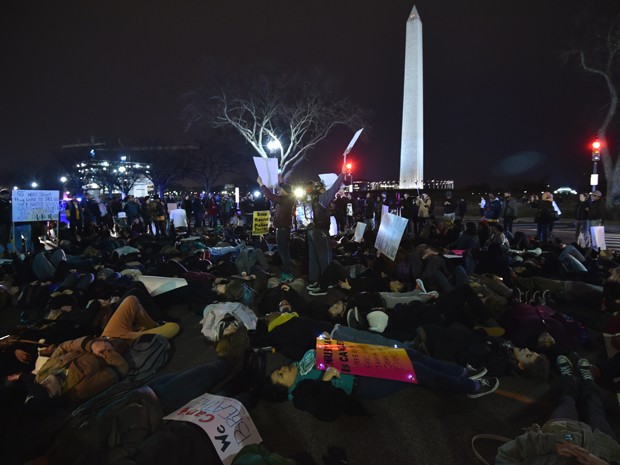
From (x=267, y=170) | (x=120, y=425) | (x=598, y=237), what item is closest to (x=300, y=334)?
(x=120, y=425)

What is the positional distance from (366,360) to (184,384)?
1540 mm

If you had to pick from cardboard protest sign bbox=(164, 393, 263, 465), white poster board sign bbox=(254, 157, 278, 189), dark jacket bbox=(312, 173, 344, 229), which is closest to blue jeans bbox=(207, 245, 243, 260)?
white poster board sign bbox=(254, 157, 278, 189)

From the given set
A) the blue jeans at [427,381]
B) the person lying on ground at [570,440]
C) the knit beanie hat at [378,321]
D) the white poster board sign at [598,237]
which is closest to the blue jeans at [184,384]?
the blue jeans at [427,381]

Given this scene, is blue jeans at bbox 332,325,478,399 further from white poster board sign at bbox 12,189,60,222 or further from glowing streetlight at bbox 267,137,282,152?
glowing streetlight at bbox 267,137,282,152

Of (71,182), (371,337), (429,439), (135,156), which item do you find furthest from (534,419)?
(71,182)

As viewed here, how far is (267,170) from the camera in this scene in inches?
384

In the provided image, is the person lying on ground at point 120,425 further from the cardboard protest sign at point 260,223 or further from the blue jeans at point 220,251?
the cardboard protest sign at point 260,223

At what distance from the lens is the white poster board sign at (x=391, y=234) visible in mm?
6235

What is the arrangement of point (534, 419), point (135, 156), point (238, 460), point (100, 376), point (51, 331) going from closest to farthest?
point (238, 460) → point (534, 419) → point (100, 376) → point (51, 331) → point (135, 156)

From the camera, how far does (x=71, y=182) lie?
4669cm

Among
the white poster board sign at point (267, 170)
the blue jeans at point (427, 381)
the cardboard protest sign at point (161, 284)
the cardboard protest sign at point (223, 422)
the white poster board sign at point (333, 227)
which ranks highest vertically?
the white poster board sign at point (267, 170)

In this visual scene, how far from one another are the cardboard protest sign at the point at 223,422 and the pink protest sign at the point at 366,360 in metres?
0.77

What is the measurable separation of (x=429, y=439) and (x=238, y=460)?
1.51m

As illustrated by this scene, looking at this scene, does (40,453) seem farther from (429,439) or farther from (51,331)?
(429,439)
